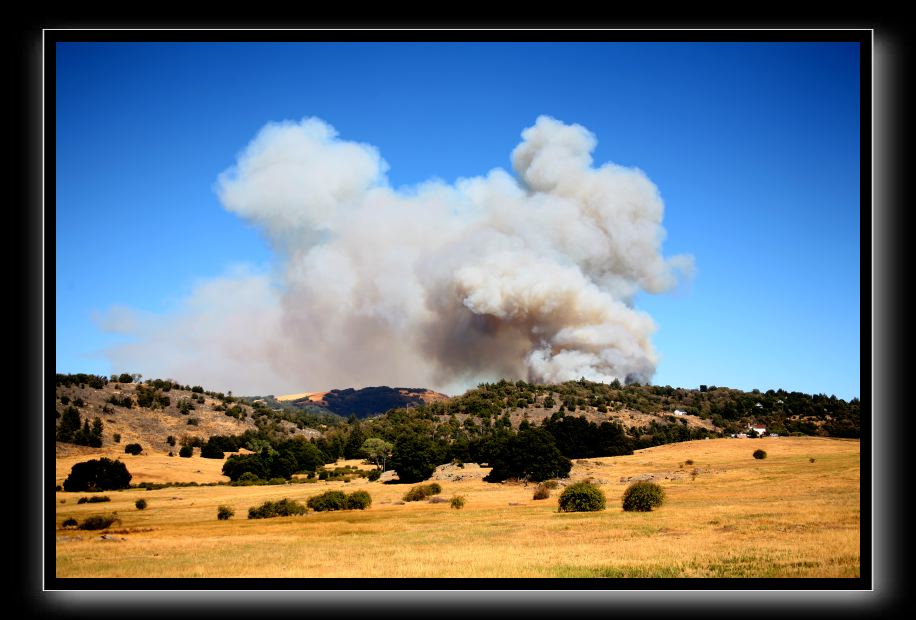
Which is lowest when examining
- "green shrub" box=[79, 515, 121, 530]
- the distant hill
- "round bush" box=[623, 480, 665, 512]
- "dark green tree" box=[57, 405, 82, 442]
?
the distant hill

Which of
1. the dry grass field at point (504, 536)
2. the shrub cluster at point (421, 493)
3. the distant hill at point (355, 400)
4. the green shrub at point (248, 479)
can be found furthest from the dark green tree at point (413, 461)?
the distant hill at point (355, 400)

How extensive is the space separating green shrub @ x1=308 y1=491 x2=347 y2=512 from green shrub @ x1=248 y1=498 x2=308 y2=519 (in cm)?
93

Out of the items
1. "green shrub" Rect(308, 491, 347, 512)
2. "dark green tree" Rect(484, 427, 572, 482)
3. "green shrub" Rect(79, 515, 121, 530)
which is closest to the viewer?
"green shrub" Rect(79, 515, 121, 530)

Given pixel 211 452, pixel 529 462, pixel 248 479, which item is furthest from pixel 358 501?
pixel 211 452

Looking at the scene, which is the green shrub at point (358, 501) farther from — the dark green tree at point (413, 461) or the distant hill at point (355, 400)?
the distant hill at point (355, 400)

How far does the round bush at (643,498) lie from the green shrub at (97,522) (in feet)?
52.1

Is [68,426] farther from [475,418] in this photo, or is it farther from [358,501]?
[475,418]

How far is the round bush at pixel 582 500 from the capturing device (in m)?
23.6

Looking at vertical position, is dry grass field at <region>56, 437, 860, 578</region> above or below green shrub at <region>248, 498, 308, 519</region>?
above

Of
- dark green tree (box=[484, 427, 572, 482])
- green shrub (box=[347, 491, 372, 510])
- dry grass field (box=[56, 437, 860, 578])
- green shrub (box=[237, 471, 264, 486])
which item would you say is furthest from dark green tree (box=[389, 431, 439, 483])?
green shrub (box=[347, 491, 372, 510])

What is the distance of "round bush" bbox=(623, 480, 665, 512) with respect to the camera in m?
22.5

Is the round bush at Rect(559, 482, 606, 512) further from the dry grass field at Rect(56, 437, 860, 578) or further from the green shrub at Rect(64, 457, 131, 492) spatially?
the green shrub at Rect(64, 457, 131, 492)

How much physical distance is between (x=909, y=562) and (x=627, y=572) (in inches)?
221
